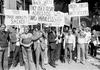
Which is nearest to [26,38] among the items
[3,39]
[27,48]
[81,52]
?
[27,48]

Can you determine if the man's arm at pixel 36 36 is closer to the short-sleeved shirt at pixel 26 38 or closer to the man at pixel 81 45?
the short-sleeved shirt at pixel 26 38

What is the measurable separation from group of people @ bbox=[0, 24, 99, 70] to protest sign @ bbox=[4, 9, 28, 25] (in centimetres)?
34

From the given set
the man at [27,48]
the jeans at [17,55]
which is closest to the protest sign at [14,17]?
the jeans at [17,55]

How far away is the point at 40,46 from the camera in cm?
897

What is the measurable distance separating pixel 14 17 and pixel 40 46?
2.25 metres

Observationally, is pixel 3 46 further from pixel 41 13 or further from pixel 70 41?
pixel 70 41

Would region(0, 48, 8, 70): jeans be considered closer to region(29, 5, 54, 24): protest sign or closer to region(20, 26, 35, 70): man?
region(20, 26, 35, 70): man

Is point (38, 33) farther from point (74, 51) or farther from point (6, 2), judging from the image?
point (6, 2)

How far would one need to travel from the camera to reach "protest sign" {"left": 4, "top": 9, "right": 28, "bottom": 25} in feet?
33.6

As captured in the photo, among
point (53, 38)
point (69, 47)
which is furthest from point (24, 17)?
point (69, 47)

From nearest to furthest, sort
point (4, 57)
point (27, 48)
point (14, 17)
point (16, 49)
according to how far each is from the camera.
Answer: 1. point (4, 57)
2. point (27, 48)
3. point (16, 49)
4. point (14, 17)

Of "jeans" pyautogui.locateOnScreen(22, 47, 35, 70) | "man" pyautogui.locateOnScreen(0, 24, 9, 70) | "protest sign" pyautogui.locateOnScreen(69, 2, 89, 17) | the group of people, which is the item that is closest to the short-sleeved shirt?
the group of people

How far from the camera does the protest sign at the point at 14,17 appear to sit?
10240mm

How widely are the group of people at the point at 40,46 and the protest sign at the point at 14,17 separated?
342mm
